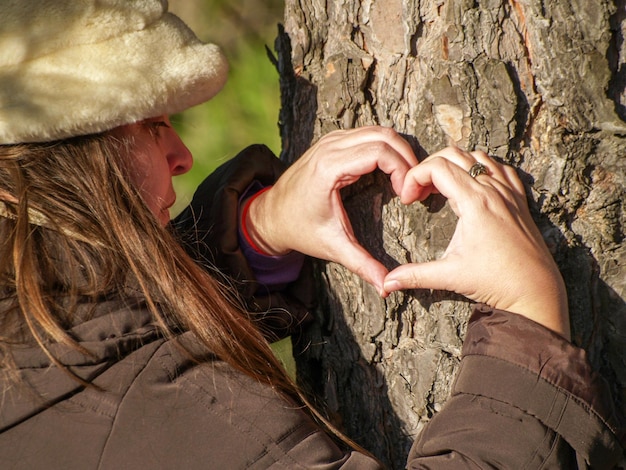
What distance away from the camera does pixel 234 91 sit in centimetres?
365

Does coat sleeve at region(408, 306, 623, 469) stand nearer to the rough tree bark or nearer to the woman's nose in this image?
the rough tree bark

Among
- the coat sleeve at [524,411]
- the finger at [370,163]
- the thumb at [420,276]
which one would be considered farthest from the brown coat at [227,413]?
the finger at [370,163]

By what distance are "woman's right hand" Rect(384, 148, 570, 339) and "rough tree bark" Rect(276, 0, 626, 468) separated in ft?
0.27

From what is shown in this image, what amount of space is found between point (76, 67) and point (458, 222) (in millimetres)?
783

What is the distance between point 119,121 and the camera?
1477mm

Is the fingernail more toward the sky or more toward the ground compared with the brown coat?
more toward the sky

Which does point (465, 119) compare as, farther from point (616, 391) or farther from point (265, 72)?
point (265, 72)

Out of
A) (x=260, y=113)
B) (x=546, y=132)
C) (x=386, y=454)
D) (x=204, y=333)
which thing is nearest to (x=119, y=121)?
(x=204, y=333)

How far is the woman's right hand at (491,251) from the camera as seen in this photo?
1415 mm

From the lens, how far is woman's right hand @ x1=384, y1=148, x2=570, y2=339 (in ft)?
4.64

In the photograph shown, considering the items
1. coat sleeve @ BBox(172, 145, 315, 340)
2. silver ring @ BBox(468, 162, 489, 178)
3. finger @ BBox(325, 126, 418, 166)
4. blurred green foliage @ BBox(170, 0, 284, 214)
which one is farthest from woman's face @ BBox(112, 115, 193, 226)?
blurred green foliage @ BBox(170, 0, 284, 214)

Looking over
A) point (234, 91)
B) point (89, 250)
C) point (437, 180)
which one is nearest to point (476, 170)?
point (437, 180)

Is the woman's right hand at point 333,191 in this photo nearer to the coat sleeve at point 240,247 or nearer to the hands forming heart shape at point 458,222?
the hands forming heart shape at point 458,222

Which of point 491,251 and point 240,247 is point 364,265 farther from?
point 240,247
